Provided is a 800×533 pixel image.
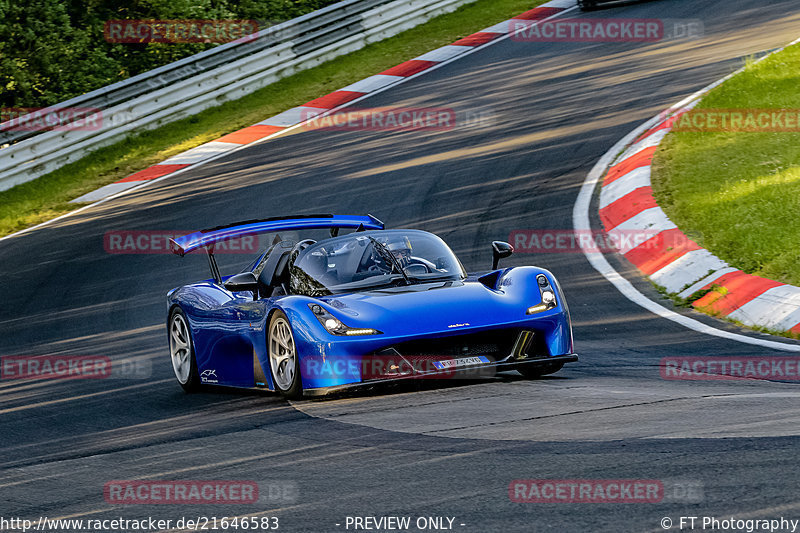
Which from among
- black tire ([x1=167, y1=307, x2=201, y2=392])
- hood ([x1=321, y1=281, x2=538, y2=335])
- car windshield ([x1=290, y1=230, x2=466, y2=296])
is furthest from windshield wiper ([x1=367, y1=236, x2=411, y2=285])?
black tire ([x1=167, y1=307, x2=201, y2=392])

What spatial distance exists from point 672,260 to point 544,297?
3633 millimetres

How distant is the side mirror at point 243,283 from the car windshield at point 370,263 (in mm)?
293

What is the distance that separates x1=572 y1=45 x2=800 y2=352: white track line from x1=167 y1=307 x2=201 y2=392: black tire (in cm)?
394

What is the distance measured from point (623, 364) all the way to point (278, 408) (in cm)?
258

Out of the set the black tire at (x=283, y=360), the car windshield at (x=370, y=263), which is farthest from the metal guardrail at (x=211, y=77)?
the black tire at (x=283, y=360)

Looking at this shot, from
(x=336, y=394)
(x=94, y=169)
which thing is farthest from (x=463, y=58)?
(x=336, y=394)

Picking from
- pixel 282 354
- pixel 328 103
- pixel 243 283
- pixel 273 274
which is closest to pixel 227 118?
pixel 328 103

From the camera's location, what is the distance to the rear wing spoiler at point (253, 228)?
8375 millimetres

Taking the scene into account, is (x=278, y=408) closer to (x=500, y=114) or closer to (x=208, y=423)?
(x=208, y=423)

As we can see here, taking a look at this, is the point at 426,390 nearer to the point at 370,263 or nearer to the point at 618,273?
the point at 370,263

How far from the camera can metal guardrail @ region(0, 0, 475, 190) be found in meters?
17.8

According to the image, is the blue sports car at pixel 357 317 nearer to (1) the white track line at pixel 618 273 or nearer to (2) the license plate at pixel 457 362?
(2) the license plate at pixel 457 362

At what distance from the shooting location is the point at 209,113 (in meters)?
19.8

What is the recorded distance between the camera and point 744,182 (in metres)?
11.6
